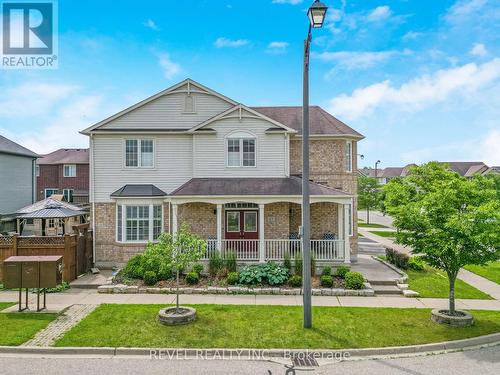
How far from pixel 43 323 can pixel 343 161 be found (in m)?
14.7

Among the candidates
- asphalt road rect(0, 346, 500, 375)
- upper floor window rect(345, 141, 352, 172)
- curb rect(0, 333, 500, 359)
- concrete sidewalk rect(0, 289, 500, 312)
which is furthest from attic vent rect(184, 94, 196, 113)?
asphalt road rect(0, 346, 500, 375)

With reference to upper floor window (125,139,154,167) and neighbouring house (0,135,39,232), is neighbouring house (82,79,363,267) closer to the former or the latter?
upper floor window (125,139,154,167)

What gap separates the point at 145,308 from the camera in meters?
10.8

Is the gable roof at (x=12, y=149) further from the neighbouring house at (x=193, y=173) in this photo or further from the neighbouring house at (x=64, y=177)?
the neighbouring house at (x=64, y=177)

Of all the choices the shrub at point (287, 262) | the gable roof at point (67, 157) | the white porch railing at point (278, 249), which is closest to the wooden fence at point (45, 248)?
the white porch railing at point (278, 249)

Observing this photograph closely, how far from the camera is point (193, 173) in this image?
17.0 m

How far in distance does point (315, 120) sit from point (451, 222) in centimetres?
1108

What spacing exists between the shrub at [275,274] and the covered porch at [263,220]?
0.81 metres

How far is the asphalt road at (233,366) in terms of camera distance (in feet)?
23.1

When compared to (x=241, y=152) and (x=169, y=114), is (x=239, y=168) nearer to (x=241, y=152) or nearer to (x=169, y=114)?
(x=241, y=152)

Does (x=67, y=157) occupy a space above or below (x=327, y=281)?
above

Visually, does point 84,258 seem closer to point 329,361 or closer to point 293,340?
point 293,340

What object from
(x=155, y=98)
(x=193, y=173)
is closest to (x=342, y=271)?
(x=193, y=173)

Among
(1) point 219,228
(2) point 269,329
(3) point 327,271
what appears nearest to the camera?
(2) point 269,329
